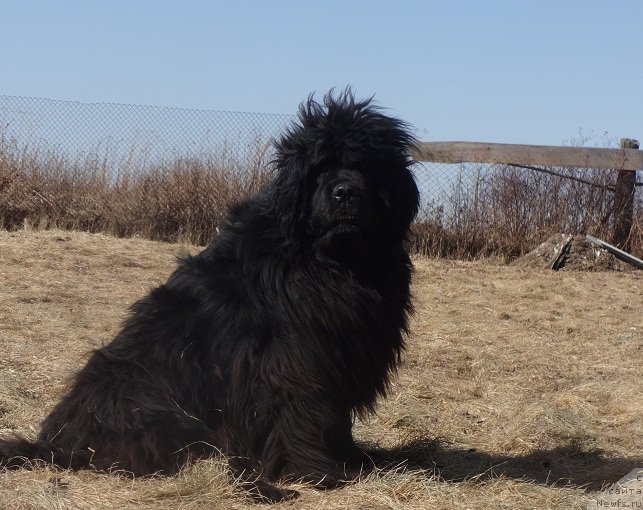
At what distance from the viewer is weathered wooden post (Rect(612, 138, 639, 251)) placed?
44.2 feet

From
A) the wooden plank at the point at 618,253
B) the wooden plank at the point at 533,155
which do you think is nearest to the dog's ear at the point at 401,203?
the wooden plank at the point at 533,155

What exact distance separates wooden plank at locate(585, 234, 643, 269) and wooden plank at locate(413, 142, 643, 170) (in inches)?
50.2

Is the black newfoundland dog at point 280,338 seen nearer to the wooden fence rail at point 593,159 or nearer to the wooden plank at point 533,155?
the wooden plank at point 533,155

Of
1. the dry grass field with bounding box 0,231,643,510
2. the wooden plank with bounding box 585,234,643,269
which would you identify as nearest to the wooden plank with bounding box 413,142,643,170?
the wooden plank with bounding box 585,234,643,269

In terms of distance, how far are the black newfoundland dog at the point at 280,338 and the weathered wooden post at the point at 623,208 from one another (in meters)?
9.28

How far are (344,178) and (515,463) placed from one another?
7.11 feet

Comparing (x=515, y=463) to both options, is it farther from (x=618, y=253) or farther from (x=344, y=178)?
(x=618, y=253)

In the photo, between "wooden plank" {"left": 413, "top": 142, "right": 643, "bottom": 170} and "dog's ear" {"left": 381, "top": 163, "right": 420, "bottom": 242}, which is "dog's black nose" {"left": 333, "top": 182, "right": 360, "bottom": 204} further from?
"wooden plank" {"left": 413, "top": 142, "right": 643, "bottom": 170}

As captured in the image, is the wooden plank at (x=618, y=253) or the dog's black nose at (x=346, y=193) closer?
the dog's black nose at (x=346, y=193)

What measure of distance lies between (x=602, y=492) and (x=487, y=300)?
5.89 m

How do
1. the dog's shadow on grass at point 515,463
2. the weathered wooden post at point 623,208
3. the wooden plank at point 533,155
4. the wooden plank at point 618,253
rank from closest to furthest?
the dog's shadow on grass at point 515,463 < the wooden plank at point 618,253 < the wooden plank at point 533,155 < the weathered wooden post at point 623,208

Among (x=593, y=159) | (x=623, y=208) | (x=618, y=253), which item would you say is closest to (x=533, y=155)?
(x=593, y=159)

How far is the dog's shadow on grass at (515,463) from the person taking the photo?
16.8ft

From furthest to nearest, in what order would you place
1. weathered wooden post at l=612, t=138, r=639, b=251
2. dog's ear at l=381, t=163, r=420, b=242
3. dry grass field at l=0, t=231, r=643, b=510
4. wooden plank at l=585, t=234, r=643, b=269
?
1. weathered wooden post at l=612, t=138, r=639, b=251
2. wooden plank at l=585, t=234, r=643, b=269
3. dog's ear at l=381, t=163, r=420, b=242
4. dry grass field at l=0, t=231, r=643, b=510
